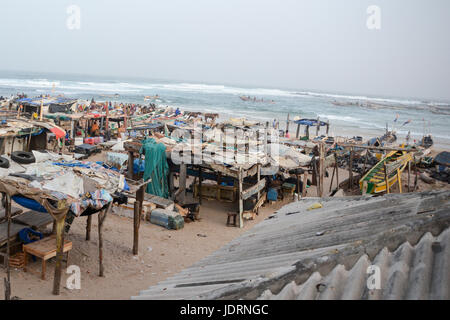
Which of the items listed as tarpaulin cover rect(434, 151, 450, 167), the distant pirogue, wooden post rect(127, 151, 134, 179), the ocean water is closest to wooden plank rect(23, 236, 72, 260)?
wooden post rect(127, 151, 134, 179)

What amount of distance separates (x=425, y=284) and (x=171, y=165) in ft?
42.2

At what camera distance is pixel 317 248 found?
3.53 meters

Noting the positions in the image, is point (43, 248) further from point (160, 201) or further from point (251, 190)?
point (251, 190)

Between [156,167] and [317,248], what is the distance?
35.4 feet

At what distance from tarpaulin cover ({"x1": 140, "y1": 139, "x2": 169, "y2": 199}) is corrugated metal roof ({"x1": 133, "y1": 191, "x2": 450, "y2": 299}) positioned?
27.8 ft

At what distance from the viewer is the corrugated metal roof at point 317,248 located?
107 inches

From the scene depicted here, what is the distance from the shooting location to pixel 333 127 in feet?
149

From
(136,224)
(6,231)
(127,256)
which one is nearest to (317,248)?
(136,224)

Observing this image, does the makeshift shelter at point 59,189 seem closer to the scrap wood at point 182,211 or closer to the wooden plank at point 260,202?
the scrap wood at point 182,211

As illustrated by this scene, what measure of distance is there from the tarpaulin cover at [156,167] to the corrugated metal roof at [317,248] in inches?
334

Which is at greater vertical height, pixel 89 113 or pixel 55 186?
pixel 89 113
